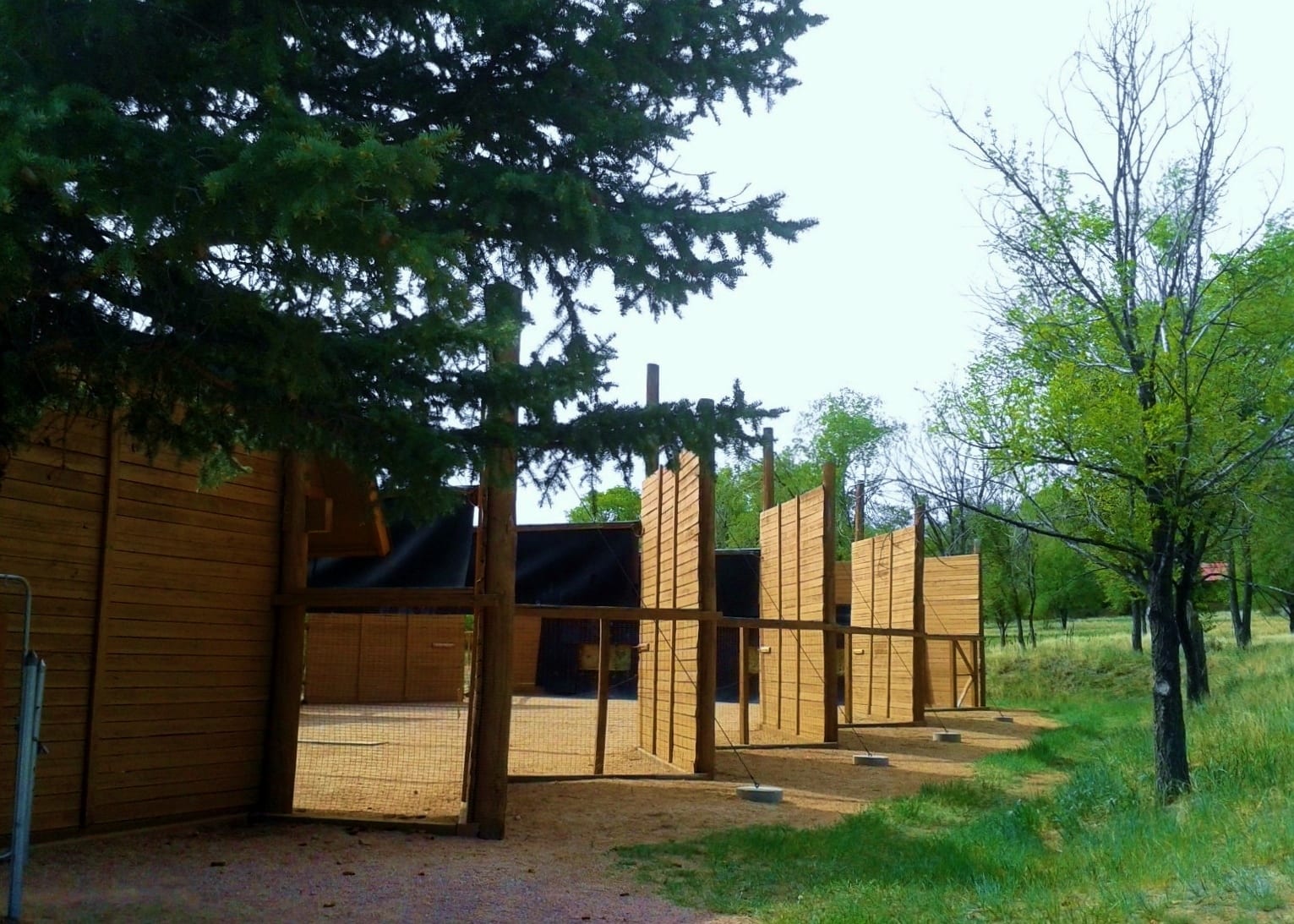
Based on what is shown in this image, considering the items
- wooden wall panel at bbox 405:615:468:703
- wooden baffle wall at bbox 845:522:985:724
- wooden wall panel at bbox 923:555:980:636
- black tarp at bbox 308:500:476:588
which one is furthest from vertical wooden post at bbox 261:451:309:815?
wooden wall panel at bbox 923:555:980:636

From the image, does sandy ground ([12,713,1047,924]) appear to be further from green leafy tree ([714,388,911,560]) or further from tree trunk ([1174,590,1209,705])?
green leafy tree ([714,388,911,560])

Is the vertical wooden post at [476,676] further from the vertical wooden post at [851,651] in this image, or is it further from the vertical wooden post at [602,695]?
the vertical wooden post at [851,651]

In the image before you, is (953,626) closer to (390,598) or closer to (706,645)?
(706,645)

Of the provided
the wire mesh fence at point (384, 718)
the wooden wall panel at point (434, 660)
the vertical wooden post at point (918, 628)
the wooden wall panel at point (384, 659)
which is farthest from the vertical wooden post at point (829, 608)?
the wooden wall panel at point (434, 660)

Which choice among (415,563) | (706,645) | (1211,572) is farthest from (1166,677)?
(415,563)

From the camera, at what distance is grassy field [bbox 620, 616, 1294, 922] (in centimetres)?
568

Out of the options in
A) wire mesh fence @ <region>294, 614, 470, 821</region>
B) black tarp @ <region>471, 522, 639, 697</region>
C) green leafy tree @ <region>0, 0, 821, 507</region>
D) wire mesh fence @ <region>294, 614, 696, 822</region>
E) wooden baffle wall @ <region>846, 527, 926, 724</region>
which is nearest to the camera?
green leafy tree @ <region>0, 0, 821, 507</region>

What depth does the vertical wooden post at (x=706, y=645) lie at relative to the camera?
40.6ft

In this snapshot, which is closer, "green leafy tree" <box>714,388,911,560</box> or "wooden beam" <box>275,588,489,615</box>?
"wooden beam" <box>275,588,489,615</box>

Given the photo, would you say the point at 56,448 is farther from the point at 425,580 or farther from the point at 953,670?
the point at 953,670

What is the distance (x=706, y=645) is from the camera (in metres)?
12.6

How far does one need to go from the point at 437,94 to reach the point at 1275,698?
461 inches

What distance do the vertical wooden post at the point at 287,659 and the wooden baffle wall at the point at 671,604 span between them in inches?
162

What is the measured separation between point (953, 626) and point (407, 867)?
59.2 feet
